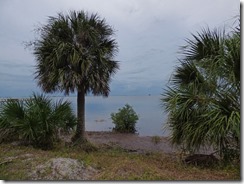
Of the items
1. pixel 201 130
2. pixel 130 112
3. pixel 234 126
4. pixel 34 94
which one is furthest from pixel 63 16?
pixel 130 112

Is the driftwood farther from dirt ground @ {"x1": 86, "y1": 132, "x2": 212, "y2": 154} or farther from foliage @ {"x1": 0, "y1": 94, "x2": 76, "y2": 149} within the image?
foliage @ {"x1": 0, "y1": 94, "x2": 76, "y2": 149}

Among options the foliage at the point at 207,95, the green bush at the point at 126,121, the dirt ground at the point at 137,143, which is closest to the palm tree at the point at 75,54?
the dirt ground at the point at 137,143

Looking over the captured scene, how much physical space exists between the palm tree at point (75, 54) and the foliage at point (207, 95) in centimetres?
230

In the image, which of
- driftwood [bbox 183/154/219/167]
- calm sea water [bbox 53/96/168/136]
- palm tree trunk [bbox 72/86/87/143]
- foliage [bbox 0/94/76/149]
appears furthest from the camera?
calm sea water [bbox 53/96/168/136]

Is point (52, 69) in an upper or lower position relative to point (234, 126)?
upper

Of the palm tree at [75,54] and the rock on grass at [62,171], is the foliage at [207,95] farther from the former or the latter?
the palm tree at [75,54]

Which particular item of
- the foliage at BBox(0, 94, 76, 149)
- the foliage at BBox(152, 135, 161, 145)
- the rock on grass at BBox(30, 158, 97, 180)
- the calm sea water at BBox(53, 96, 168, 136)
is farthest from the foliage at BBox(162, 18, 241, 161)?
the foliage at BBox(152, 135, 161, 145)

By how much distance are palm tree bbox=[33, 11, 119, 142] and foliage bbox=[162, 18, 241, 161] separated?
230 cm

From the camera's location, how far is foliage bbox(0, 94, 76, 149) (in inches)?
220

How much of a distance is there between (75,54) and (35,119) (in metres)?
1.76

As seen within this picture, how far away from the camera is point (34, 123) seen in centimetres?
555

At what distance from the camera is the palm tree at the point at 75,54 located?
6559mm

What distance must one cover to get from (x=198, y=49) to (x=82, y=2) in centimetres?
228

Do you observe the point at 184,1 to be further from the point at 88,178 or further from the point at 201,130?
the point at 88,178
